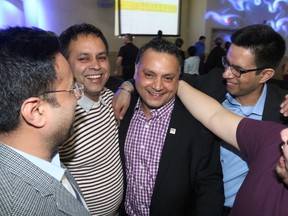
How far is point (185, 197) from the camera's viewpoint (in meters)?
1.61

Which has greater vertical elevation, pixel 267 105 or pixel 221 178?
pixel 267 105

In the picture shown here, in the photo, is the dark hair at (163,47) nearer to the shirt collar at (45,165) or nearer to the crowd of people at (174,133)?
the crowd of people at (174,133)

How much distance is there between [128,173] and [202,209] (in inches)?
19.5

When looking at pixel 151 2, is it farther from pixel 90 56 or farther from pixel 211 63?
pixel 90 56

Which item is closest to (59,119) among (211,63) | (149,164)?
(149,164)

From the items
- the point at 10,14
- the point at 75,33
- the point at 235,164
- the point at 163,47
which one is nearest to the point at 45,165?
the point at 75,33

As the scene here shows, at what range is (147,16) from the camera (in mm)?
8359

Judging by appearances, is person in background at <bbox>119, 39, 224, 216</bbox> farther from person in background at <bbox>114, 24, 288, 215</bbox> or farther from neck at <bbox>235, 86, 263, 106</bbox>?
neck at <bbox>235, 86, 263, 106</bbox>

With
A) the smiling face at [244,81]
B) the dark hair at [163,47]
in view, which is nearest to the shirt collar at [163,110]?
the dark hair at [163,47]

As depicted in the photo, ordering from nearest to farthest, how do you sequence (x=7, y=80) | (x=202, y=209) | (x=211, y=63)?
(x=7, y=80) → (x=202, y=209) → (x=211, y=63)

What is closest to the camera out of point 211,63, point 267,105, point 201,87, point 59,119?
point 59,119

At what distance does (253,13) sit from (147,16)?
11.8ft

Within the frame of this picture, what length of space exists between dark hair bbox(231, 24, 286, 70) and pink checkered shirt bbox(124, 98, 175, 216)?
58cm

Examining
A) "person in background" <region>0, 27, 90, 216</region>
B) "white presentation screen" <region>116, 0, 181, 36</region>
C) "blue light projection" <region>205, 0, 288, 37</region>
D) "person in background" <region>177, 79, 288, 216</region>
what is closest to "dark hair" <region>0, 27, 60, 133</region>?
"person in background" <region>0, 27, 90, 216</region>
